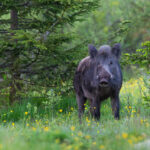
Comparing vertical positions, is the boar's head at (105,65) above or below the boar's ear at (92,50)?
below

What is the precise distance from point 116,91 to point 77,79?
5.84 ft

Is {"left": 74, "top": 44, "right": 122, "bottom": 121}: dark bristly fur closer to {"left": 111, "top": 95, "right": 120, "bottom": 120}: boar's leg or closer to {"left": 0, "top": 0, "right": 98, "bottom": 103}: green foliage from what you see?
{"left": 111, "top": 95, "right": 120, "bottom": 120}: boar's leg

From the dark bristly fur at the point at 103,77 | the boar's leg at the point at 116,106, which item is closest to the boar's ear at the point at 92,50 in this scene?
the dark bristly fur at the point at 103,77

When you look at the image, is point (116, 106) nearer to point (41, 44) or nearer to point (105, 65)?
point (105, 65)

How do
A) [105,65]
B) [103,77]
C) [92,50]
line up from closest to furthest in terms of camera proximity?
[103,77] → [105,65] → [92,50]

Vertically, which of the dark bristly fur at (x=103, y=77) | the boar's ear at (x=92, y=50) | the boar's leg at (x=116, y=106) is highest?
the boar's ear at (x=92, y=50)

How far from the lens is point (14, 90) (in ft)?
30.3

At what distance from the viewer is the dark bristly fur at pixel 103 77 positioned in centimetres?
664

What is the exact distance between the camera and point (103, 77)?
645 centimetres

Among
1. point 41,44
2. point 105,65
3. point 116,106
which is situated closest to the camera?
point 105,65

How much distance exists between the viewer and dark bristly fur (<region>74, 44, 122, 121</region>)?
664 centimetres

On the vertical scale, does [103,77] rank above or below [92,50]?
below

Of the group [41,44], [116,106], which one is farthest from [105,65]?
[41,44]

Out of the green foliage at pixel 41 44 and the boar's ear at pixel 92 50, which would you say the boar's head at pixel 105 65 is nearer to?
the boar's ear at pixel 92 50
